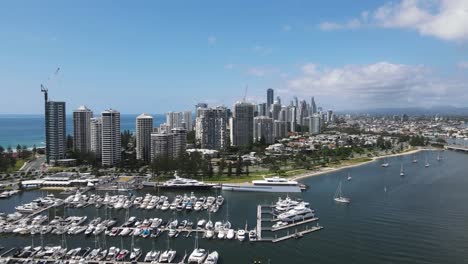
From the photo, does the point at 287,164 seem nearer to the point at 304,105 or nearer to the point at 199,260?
the point at 199,260

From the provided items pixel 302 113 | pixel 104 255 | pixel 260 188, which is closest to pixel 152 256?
pixel 104 255

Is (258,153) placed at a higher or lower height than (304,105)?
lower

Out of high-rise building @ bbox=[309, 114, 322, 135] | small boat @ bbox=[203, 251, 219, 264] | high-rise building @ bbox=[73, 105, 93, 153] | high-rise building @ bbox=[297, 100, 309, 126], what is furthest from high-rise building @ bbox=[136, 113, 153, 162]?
high-rise building @ bbox=[297, 100, 309, 126]

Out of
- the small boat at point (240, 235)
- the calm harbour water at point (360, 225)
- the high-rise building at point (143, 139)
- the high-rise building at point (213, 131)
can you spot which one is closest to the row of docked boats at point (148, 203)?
the calm harbour water at point (360, 225)

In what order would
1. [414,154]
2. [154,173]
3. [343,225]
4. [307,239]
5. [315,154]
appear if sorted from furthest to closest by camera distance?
[414,154] < [315,154] < [154,173] < [343,225] < [307,239]

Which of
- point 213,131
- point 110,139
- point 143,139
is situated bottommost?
point 143,139

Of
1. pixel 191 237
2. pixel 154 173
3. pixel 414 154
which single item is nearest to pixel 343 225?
pixel 191 237

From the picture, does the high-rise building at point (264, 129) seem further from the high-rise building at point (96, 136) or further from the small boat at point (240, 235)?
the small boat at point (240, 235)

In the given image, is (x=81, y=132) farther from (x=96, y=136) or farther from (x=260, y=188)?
(x=260, y=188)
